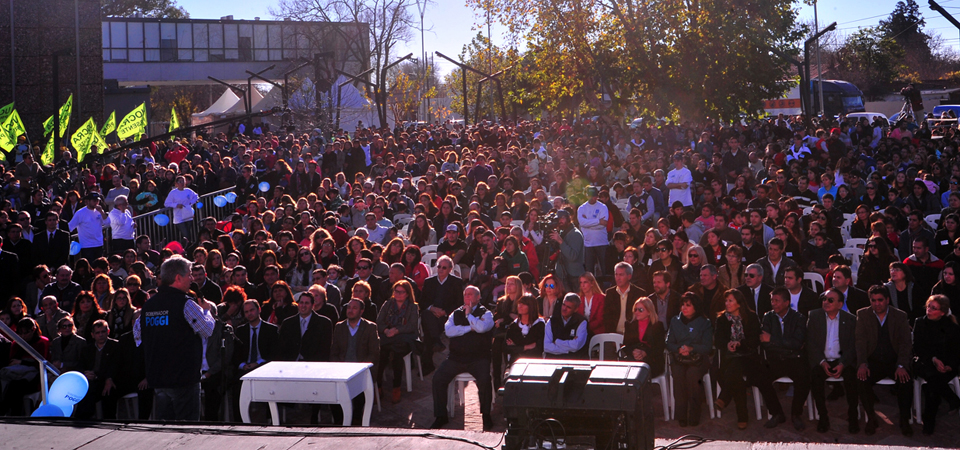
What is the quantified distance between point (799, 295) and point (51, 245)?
9.97m

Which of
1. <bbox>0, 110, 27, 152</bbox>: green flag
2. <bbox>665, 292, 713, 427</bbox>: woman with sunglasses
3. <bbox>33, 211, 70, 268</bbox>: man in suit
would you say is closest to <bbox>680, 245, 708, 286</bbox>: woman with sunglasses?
<bbox>665, 292, 713, 427</bbox>: woman with sunglasses

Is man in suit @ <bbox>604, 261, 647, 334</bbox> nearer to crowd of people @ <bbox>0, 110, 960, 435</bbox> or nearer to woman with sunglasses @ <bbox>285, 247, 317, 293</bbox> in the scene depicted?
crowd of people @ <bbox>0, 110, 960, 435</bbox>

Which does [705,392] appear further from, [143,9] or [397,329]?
[143,9]

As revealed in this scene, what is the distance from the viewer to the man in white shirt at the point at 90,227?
12703 mm

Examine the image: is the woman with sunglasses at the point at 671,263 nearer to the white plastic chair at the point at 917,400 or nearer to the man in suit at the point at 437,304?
the man in suit at the point at 437,304

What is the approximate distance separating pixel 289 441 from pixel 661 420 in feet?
11.0

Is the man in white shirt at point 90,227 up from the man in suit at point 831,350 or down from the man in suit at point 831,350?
up

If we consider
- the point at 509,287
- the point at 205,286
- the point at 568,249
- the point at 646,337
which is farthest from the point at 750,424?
the point at 205,286

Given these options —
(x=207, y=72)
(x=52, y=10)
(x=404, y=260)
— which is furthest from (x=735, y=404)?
(x=207, y=72)

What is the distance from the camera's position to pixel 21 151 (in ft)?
66.1

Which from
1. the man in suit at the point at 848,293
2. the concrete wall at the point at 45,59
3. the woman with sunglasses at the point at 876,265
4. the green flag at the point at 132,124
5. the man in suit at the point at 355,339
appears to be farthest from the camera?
the concrete wall at the point at 45,59

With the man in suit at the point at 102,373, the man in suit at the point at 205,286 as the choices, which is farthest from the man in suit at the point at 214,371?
the man in suit at the point at 205,286

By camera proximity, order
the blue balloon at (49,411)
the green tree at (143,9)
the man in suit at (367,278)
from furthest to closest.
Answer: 1. the green tree at (143,9)
2. the man in suit at (367,278)
3. the blue balloon at (49,411)

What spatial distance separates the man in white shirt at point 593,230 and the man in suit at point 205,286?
4736 mm
